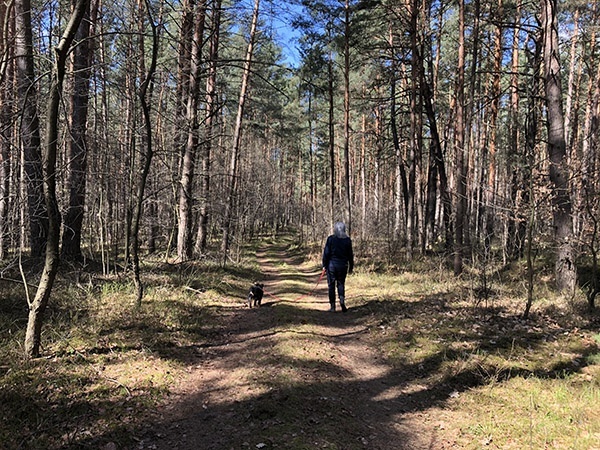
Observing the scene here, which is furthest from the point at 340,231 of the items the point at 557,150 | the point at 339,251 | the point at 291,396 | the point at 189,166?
the point at 557,150

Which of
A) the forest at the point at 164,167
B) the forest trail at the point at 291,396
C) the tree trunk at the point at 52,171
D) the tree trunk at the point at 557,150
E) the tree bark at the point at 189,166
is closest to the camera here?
the forest trail at the point at 291,396

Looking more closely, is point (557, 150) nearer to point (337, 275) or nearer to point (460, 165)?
point (460, 165)

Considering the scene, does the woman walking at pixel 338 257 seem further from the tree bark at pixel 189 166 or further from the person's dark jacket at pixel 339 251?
the tree bark at pixel 189 166

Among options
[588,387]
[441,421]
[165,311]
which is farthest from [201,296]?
[588,387]

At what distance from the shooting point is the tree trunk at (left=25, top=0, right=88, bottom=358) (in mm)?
3848

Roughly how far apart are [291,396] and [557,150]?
8.11 m

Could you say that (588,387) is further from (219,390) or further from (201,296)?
(201,296)

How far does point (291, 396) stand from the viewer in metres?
4.12

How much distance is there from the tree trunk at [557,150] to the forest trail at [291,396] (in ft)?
16.2

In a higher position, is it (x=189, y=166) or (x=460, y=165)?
(x=189, y=166)

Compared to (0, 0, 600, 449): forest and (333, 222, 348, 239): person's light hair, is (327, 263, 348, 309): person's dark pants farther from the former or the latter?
(0, 0, 600, 449): forest

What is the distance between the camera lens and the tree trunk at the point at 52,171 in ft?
12.6

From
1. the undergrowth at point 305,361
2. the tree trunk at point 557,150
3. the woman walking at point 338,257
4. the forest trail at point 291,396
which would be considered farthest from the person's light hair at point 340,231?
the tree trunk at point 557,150

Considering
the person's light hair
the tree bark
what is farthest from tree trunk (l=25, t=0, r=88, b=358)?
the tree bark
